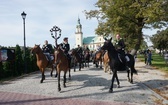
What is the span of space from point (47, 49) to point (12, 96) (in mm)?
6705

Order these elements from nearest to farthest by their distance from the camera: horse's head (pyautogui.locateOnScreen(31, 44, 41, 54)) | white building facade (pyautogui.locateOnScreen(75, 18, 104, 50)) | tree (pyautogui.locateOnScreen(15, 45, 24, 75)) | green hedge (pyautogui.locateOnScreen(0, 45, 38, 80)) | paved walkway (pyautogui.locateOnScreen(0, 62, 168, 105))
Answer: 1. paved walkway (pyautogui.locateOnScreen(0, 62, 168, 105))
2. horse's head (pyautogui.locateOnScreen(31, 44, 41, 54))
3. green hedge (pyautogui.locateOnScreen(0, 45, 38, 80))
4. tree (pyautogui.locateOnScreen(15, 45, 24, 75))
5. white building facade (pyautogui.locateOnScreen(75, 18, 104, 50))

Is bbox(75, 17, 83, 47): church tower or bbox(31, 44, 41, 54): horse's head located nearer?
bbox(31, 44, 41, 54): horse's head

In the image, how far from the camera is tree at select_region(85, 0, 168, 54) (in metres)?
21.7

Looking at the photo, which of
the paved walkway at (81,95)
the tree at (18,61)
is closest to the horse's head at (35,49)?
the paved walkway at (81,95)

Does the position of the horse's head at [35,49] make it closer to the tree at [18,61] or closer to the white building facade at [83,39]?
the tree at [18,61]

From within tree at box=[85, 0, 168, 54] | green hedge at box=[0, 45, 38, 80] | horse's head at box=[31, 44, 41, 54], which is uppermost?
tree at box=[85, 0, 168, 54]

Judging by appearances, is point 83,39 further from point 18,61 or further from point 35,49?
point 35,49

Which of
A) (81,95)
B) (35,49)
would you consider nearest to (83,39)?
(35,49)

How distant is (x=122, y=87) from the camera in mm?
13289

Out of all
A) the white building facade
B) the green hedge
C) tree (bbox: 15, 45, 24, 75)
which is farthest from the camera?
the white building facade

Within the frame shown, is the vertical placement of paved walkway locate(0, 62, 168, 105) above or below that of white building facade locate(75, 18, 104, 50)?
below

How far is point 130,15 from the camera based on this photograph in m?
24.9

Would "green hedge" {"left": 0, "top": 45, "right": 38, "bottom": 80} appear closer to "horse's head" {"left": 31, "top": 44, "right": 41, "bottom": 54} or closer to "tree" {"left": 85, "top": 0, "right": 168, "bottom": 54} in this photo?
"horse's head" {"left": 31, "top": 44, "right": 41, "bottom": 54}

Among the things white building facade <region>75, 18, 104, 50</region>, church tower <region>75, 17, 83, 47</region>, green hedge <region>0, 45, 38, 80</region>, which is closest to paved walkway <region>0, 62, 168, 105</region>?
green hedge <region>0, 45, 38, 80</region>
